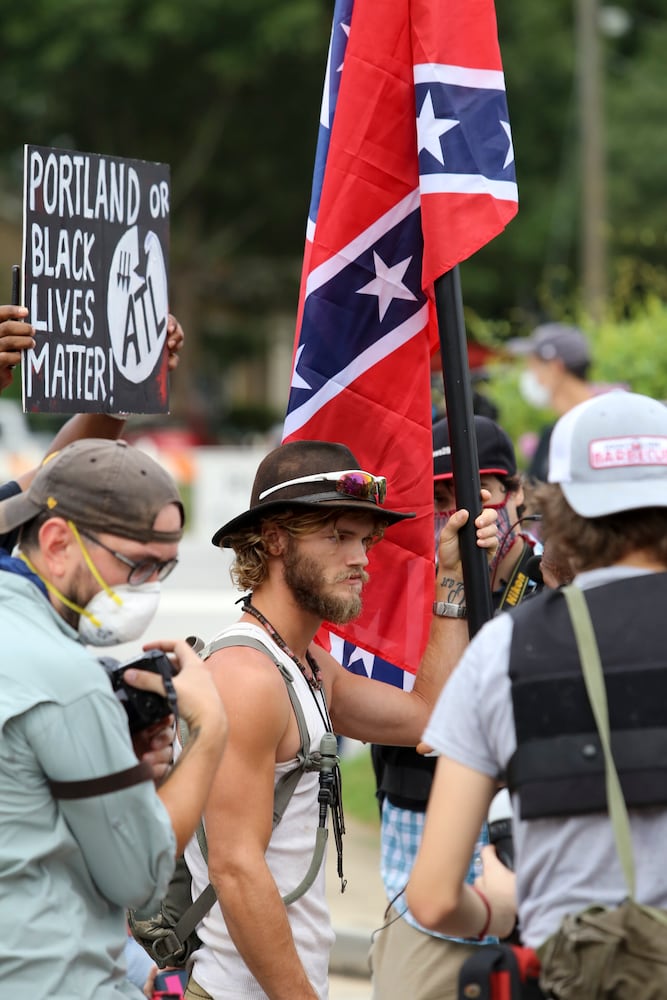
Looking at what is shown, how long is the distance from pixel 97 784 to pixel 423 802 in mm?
1726

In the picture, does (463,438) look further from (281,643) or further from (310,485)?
(281,643)

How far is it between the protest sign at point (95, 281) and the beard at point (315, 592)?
2.21ft

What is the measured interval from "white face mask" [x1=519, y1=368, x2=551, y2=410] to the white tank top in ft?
17.3

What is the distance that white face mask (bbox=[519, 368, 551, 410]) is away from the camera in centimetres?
877

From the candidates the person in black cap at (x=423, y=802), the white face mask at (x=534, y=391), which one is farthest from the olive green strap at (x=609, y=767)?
the white face mask at (x=534, y=391)

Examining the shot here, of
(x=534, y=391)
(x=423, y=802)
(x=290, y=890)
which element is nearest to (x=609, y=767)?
(x=290, y=890)

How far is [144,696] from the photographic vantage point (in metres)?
2.75

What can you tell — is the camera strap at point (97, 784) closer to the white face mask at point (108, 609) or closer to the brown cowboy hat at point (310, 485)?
the white face mask at point (108, 609)

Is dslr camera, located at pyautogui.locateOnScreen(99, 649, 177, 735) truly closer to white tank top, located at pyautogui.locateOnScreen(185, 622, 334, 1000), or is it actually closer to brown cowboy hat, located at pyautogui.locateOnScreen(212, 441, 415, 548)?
white tank top, located at pyautogui.locateOnScreen(185, 622, 334, 1000)

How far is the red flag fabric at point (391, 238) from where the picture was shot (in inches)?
157

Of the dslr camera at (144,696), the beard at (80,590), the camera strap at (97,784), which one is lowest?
the camera strap at (97,784)

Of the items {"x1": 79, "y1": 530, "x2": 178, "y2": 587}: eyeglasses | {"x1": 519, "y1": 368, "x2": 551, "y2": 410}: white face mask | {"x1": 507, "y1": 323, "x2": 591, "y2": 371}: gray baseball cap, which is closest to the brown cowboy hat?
{"x1": 79, "y1": 530, "x2": 178, "y2": 587}: eyeglasses

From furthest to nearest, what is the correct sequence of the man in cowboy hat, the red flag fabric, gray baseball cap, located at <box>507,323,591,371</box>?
gray baseball cap, located at <box>507,323,591,371</box>, the red flag fabric, the man in cowboy hat

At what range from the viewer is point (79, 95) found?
35.6 m
